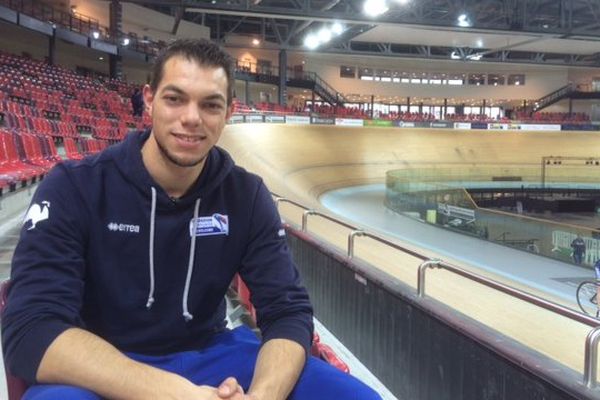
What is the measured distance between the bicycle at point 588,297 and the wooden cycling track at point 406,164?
448 mm

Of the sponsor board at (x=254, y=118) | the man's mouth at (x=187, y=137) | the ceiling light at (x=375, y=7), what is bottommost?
the man's mouth at (x=187, y=137)

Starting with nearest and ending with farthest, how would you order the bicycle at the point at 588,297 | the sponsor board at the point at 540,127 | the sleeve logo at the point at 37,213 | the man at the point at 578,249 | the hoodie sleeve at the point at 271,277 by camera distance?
1. the sleeve logo at the point at 37,213
2. the hoodie sleeve at the point at 271,277
3. the bicycle at the point at 588,297
4. the man at the point at 578,249
5. the sponsor board at the point at 540,127

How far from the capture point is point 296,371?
1482mm

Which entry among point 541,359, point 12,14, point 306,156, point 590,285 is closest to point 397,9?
point 306,156

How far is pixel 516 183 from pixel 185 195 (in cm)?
3042

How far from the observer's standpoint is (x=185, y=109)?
1589mm

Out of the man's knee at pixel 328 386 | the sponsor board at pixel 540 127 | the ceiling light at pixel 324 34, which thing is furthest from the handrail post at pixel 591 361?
the sponsor board at pixel 540 127

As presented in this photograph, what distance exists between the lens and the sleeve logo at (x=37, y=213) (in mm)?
1483

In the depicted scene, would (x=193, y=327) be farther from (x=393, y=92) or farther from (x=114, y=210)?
(x=393, y=92)

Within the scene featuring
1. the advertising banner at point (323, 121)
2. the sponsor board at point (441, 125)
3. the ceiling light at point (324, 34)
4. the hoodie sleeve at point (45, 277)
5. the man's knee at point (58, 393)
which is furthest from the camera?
the sponsor board at point (441, 125)

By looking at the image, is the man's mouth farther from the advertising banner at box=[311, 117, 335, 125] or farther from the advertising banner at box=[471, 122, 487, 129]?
the advertising banner at box=[471, 122, 487, 129]

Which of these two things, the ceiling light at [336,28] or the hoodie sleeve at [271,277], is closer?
the hoodie sleeve at [271,277]

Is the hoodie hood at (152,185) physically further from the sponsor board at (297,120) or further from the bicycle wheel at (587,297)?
the sponsor board at (297,120)

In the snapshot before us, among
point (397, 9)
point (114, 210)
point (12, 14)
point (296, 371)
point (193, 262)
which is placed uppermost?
point (397, 9)
